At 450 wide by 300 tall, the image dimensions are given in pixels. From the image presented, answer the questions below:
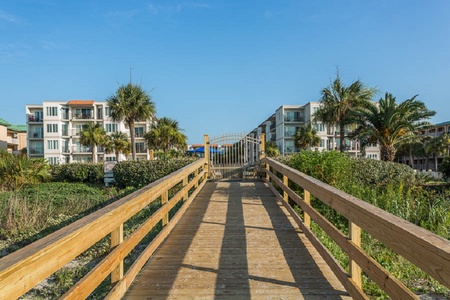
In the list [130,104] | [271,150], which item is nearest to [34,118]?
[130,104]

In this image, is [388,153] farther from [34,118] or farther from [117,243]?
[34,118]

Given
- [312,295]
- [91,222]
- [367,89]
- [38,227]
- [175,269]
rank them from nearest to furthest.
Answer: [91,222], [312,295], [175,269], [38,227], [367,89]

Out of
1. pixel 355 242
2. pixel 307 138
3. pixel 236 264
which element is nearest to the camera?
pixel 355 242

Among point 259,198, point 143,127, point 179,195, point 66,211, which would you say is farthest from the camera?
point 143,127

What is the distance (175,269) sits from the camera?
146 inches

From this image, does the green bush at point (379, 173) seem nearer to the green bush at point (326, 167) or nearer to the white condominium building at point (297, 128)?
the green bush at point (326, 167)

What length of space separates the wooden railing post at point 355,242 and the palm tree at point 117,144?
48489mm

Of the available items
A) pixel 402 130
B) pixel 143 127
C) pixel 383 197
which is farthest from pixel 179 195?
pixel 143 127

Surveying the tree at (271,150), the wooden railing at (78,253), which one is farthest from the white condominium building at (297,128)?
the wooden railing at (78,253)

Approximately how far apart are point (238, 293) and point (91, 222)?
1.58 meters

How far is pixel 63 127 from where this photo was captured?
53.0 metres

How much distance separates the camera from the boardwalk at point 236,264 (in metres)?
3.12

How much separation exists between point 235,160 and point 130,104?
19001 mm

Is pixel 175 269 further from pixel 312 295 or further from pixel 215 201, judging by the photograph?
pixel 215 201
